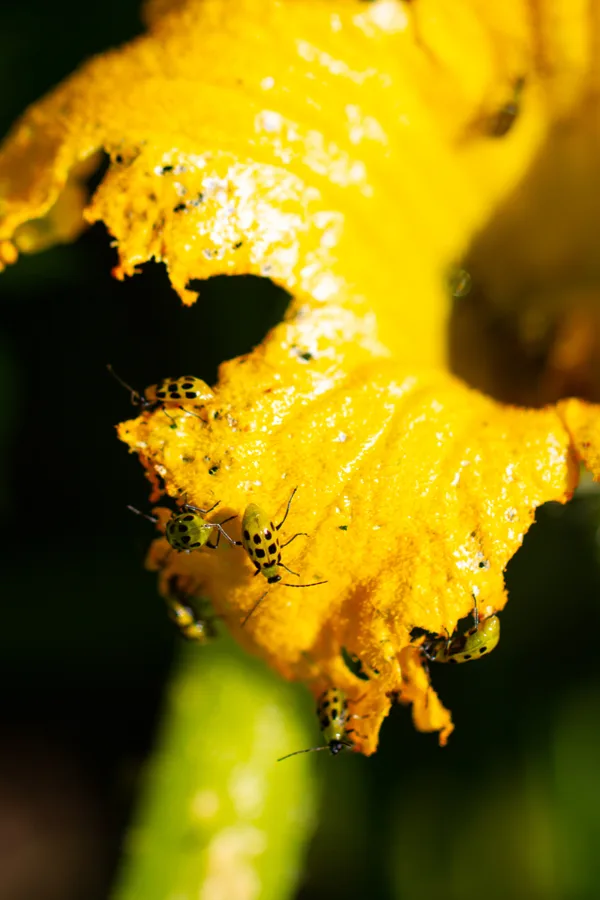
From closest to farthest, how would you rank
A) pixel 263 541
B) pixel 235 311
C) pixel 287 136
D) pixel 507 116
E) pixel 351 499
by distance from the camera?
Answer: pixel 263 541, pixel 351 499, pixel 287 136, pixel 507 116, pixel 235 311

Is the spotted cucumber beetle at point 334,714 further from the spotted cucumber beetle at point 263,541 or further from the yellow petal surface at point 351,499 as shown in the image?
the spotted cucumber beetle at point 263,541

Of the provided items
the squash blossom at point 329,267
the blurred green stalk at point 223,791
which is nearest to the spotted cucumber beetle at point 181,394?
the squash blossom at point 329,267

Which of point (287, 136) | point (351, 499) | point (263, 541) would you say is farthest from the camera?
point (287, 136)

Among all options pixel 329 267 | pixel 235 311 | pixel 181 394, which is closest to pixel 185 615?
pixel 181 394

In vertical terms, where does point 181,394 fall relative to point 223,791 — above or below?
above

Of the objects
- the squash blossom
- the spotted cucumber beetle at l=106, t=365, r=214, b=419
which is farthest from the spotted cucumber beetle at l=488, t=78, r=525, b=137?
the spotted cucumber beetle at l=106, t=365, r=214, b=419

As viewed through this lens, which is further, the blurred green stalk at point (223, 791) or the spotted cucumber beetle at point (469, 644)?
the blurred green stalk at point (223, 791)

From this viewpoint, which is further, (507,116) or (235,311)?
(235,311)

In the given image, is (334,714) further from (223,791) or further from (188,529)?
(223,791)
